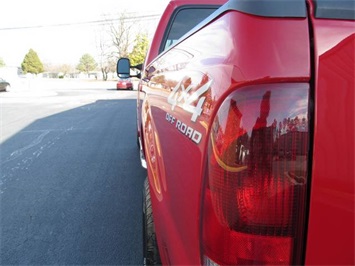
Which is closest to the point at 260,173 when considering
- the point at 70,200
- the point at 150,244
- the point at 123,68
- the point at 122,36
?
the point at 150,244

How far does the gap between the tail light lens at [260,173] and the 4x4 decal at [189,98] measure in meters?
0.13

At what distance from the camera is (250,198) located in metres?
0.94

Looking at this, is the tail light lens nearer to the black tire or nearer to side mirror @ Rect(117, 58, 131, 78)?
the black tire

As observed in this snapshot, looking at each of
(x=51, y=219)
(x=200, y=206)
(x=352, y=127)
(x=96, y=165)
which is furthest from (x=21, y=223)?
(x=352, y=127)

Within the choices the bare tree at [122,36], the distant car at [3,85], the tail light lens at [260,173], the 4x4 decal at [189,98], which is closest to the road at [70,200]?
the 4x4 decal at [189,98]

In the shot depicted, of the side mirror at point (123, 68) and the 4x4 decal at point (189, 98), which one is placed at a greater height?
the side mirror at point (123, 68)

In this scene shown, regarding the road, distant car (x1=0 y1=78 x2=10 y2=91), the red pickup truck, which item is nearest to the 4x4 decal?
the red pickup truck

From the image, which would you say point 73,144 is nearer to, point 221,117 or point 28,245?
point 28,245

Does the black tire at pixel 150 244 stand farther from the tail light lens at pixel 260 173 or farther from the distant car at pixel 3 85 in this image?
the distant car at pixel 3 85

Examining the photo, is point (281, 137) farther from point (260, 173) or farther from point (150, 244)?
point (150, 244)

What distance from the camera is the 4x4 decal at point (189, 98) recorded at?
3.55ft

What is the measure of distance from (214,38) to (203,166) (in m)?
0.43

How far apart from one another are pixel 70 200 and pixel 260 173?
3.30 metres

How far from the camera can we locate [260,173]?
3.03 feet
